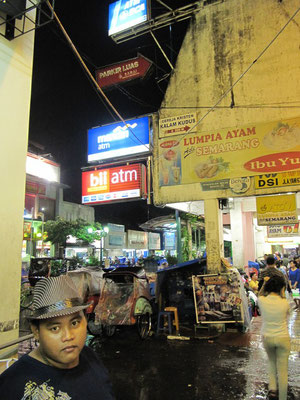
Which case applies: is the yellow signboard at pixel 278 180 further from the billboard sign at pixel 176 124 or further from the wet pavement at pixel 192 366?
the wet pavement at pixel 192 366

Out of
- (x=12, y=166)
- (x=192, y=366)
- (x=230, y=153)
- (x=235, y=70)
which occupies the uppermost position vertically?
(x=235, y=70)

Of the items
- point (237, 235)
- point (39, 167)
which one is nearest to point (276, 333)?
point (39, 167)

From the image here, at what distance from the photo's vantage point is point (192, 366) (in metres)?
5.99

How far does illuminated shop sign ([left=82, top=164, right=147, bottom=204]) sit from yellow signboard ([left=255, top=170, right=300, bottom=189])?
4007mm

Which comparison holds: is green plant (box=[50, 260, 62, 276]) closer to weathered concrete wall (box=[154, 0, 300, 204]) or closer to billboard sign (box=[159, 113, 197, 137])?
weathered concrete wall (box=[154, 0, 300, 204])

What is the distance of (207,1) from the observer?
10266 millimetres

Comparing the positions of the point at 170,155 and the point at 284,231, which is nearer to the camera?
the point at 170,155

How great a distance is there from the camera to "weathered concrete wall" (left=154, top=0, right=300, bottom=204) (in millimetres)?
9016

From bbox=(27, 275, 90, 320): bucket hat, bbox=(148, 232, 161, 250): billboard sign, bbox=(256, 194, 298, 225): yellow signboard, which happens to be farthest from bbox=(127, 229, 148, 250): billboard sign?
bbox=(27, 275, 90, 320): bucket hat

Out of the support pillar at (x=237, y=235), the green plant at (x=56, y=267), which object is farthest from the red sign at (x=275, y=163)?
the green plant at (x=56, y=267)

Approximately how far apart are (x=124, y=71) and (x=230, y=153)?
5009 millimetres

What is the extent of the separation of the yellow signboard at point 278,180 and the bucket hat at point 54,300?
317 inches

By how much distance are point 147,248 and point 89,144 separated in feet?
124

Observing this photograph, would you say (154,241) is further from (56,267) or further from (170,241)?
(56,267)
